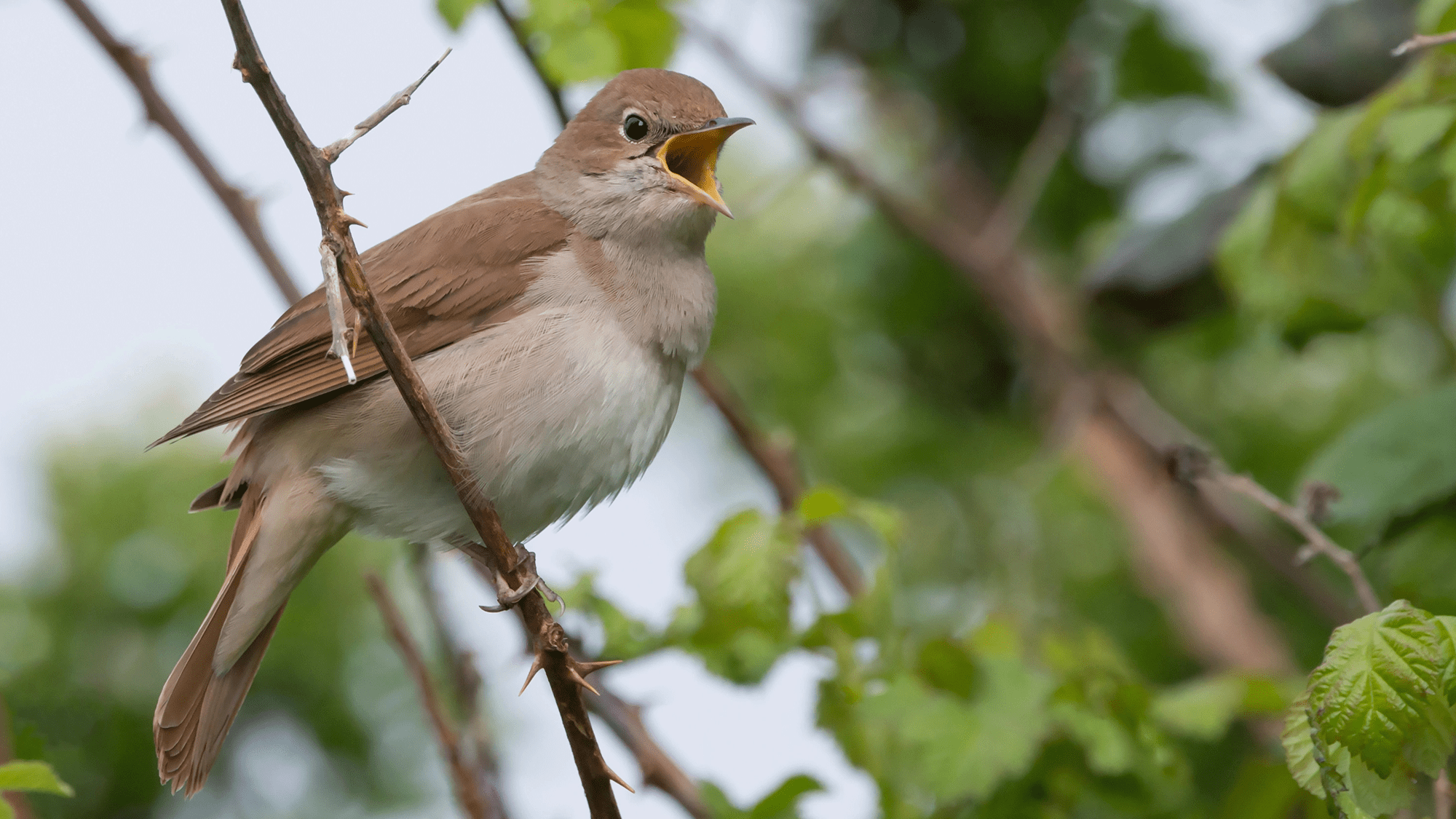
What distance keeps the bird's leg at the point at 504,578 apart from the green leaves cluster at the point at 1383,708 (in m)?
A: 1.43

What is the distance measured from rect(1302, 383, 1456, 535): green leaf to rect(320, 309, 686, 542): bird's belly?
1660mm

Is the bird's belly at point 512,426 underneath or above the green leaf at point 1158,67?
underneath

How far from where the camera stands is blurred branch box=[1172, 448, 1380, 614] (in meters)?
2.34

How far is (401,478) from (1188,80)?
Answer: 3882mm

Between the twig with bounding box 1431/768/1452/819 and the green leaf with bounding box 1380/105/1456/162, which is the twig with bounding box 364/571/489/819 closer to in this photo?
the twig with bounding box 1431/768/1452/819

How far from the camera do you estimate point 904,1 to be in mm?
5770

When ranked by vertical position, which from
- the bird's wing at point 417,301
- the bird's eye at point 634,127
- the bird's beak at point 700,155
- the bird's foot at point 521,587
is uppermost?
the bird's eye at point 634,127

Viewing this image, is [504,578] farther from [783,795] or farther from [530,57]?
[530,57]

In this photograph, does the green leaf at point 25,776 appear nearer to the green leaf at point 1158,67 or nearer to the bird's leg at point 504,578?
the bird's leg at point 504,578

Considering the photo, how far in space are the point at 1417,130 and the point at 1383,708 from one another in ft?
4.07

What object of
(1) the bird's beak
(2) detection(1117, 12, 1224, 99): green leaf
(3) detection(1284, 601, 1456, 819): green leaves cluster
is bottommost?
(3) detection(1284, 601, 1456, 819): green leaves cluster

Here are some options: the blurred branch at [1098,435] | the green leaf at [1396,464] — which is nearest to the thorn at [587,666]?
the green leaf at [1396,464]

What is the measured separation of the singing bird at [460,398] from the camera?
3.07 m

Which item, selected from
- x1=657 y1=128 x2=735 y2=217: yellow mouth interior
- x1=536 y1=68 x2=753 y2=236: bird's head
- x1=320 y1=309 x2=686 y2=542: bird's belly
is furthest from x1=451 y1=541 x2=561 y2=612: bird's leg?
x1=657 y1=128 x2=735 y2=217: yellow mouth interior
